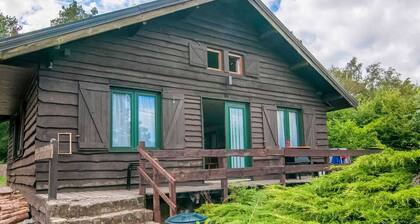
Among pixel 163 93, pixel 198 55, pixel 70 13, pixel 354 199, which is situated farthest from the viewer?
pixel 70 13

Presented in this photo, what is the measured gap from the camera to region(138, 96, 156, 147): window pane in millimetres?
7500

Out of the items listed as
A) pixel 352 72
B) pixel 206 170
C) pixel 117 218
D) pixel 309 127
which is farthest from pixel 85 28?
pixel 352 72

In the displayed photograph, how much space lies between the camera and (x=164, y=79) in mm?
7984

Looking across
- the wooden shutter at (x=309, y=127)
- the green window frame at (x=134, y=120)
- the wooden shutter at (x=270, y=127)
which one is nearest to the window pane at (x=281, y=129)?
the wooden shutter at (x=270, y=127)

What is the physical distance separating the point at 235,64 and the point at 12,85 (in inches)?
215

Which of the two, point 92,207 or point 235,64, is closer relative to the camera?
point 92,207

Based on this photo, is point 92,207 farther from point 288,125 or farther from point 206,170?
point 288,125

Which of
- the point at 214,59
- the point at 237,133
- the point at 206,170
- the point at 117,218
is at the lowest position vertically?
the point at 117,218

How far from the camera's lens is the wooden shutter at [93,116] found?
6676mm

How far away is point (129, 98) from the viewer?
7441mm

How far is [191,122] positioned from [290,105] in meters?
3.38

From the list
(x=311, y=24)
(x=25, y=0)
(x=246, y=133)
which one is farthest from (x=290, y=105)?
(x=25, y=0)

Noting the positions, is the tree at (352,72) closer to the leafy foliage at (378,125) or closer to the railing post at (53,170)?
the leafy foliage at (378,125)

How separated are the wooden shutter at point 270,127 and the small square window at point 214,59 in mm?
1682
